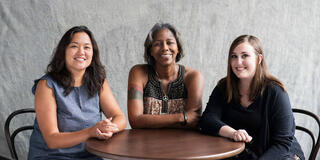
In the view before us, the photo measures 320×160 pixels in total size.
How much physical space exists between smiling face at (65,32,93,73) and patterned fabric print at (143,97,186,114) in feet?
1.80

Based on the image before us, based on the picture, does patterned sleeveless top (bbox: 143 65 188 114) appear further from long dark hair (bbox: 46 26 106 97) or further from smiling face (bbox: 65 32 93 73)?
smiling face (bbox: 65 32 93 73)

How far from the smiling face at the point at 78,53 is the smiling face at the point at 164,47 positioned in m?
0.52

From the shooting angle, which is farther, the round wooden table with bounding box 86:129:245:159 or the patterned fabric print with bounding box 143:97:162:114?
the patterned fabric print with bounding box 143:97:162:114

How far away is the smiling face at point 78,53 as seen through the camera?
2.30 meters

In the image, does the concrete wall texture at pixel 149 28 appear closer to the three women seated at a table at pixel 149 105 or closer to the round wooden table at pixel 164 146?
the three women seated at a table at pixel 149 105

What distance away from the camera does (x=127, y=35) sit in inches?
146

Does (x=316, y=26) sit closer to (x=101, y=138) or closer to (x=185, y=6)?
(x=185, y=6)

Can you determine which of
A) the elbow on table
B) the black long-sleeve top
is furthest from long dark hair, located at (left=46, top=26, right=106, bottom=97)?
the black long-sleeve top

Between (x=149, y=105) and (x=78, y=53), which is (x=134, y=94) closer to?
(x=149, y=105)

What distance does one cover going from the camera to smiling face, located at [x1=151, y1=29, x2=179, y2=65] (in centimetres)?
261

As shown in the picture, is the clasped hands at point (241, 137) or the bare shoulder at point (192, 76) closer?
the clasped hands at point (241, 137)

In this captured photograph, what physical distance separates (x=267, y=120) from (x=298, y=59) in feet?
6.77

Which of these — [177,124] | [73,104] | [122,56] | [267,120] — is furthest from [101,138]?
[122,56]

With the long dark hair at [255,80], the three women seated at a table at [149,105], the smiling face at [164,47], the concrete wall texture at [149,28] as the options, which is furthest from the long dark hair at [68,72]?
the concrete wall texture at [149,28]
